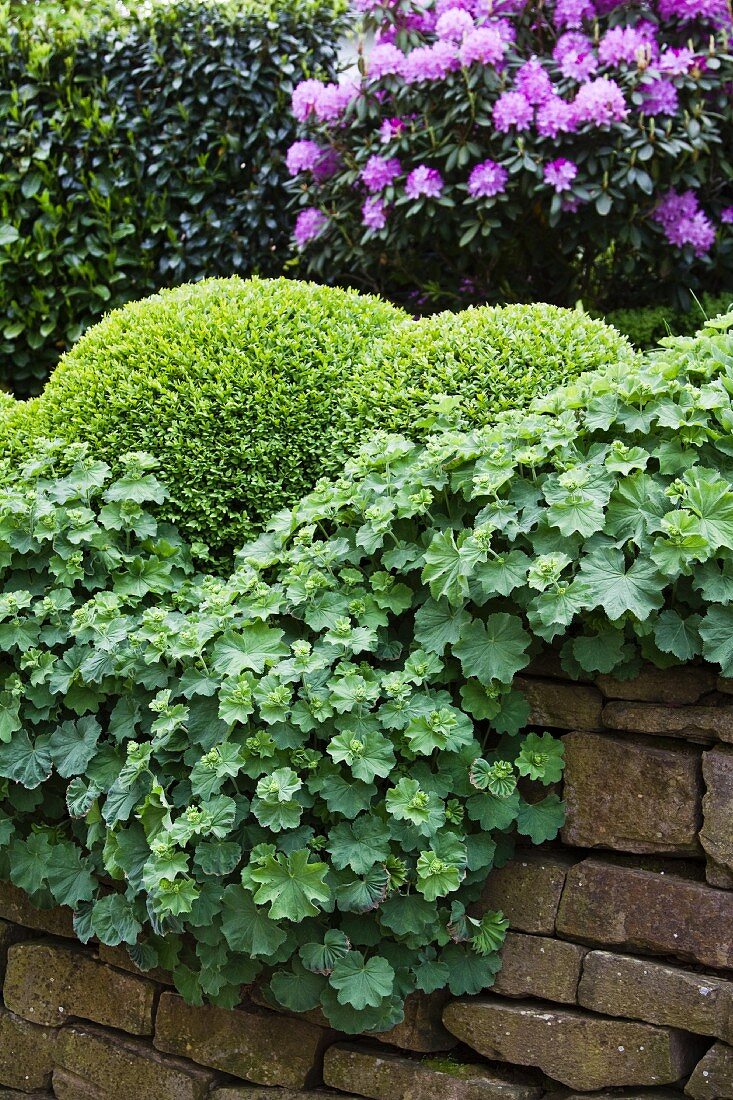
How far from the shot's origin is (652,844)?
7.46 feet

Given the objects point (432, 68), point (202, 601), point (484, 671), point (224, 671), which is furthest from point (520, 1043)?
point (432, 68)

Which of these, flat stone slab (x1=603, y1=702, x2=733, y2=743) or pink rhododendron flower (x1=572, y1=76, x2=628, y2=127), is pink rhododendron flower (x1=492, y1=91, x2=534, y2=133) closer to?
pink rhododendron flower (x1=572, y1=76, x2=628, y2=127)

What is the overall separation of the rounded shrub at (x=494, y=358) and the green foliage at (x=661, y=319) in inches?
52.0

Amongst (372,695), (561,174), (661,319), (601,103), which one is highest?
(601,103)

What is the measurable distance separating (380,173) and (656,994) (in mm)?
3202

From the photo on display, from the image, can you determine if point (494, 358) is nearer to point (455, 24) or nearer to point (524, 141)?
point (524, 141)

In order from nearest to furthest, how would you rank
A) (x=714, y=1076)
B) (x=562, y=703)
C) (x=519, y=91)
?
(x=714, y=1076) < (x=562, y=703) < (x=519, y=91)

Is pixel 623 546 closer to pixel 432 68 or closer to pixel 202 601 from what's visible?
pixel 202 601

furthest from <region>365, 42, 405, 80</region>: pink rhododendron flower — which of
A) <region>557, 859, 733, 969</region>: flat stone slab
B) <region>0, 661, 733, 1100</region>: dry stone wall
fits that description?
<region>557, 859, 733, 969</region>: flat stone slab

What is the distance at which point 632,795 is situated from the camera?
229 centimetres

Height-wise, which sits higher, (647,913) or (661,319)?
(661,319)

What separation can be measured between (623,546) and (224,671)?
3.08 ft

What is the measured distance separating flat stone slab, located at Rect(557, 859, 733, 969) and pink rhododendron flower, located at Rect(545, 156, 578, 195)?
A: 2.63m

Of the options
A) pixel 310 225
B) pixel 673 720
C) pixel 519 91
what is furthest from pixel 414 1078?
pixel 519 91
